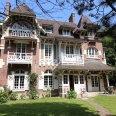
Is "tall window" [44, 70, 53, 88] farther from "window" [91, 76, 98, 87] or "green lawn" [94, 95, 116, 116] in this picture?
"green lawn" [94, 95, 116, 116]

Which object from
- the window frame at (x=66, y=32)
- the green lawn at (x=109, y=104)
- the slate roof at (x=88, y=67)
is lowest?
the green lawn at (x=109, y=104)

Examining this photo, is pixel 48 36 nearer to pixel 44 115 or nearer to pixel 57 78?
pixel 57 78

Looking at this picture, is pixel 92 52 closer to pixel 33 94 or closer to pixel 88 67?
pixel 88 67

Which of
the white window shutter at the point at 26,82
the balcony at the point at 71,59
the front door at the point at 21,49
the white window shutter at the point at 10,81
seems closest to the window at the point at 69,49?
the balcony at the point at 71,59

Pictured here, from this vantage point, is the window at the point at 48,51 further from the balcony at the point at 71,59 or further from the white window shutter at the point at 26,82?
the white window shutter at the point at 26,82

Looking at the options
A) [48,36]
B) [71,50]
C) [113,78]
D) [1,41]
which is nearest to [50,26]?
[48,36]

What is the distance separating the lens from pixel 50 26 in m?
20.5

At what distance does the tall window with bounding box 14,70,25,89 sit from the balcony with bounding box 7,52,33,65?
4.62 feet

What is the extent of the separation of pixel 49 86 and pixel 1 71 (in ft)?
19.7

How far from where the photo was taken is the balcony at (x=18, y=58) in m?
16.6

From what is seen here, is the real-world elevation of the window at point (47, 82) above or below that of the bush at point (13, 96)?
above

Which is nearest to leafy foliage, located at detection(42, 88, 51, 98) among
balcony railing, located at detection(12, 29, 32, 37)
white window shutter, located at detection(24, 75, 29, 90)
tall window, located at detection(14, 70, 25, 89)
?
white window shutter, located at detection(24, 75, 29, 90)

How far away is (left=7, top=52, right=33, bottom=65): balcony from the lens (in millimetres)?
16641

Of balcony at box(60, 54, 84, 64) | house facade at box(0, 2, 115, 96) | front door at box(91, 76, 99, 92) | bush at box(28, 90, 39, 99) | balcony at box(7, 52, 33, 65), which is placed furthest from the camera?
front door at box(91, 76, 99, 92)
